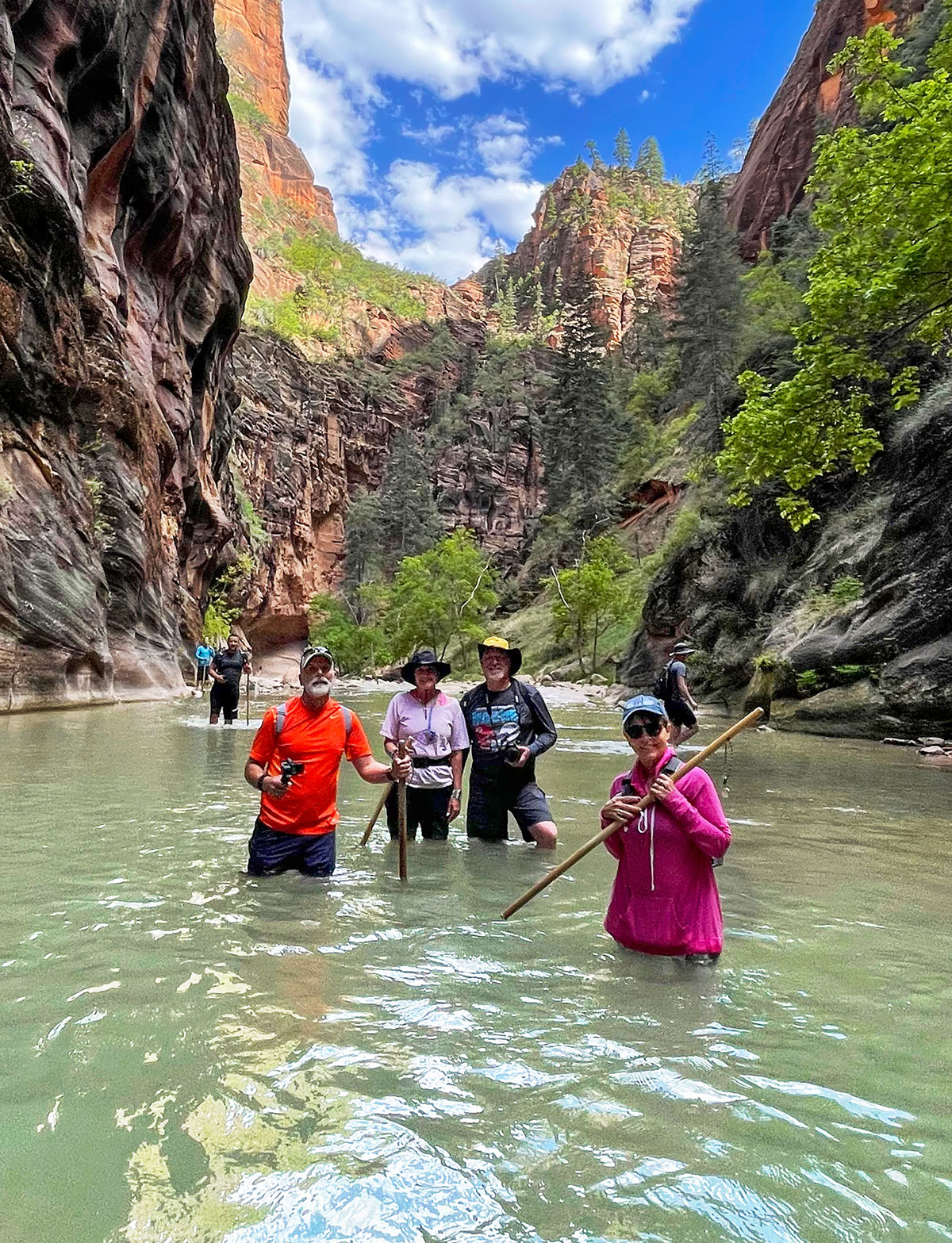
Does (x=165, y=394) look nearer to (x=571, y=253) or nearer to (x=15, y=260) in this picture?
(x=15, y=260)

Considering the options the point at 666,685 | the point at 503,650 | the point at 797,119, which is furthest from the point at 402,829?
the point at 797,119

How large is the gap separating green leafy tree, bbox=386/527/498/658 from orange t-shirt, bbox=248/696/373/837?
154 ft

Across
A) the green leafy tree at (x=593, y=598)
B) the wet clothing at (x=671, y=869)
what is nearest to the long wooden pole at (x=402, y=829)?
the wet clothing at (x=671, y=869)

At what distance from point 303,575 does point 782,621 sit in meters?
56.7

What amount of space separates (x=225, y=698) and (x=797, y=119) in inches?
2613

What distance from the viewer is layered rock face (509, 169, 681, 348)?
10362cm

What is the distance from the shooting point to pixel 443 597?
175ft

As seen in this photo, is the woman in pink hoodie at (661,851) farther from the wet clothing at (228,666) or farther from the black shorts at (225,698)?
the black shorts at (225,698)

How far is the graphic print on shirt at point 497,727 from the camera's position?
655 centimetres

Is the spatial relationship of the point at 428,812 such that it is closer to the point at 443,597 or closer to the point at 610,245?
the point at 443,597

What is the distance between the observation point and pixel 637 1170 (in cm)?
225

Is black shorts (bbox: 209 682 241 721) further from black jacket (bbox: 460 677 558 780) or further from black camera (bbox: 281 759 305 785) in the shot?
black camera (bbox: 281 759 305 785)

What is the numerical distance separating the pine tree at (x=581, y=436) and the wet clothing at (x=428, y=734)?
153 ft

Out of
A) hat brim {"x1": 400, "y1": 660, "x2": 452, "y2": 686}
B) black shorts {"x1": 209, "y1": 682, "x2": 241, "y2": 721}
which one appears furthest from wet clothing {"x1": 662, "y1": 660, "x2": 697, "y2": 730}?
black shorts {"x1": 209, "y1": 682, "x2": 241, "y2": 721}
